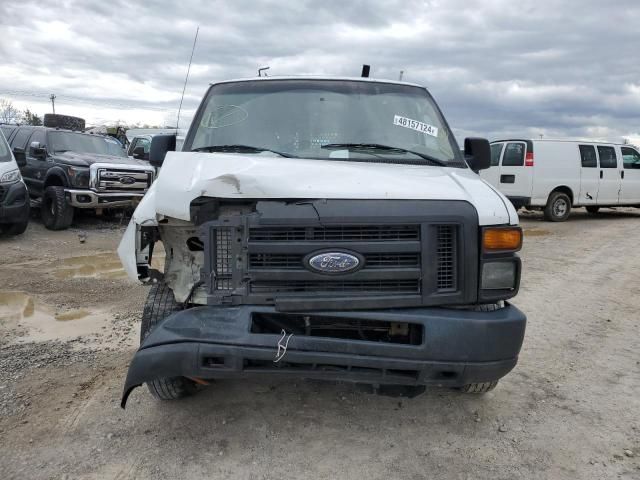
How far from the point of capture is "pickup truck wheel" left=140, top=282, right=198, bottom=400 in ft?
10.5

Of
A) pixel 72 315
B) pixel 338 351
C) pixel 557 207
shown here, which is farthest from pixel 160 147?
pixel 557 207

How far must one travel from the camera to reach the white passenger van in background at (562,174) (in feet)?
43.1

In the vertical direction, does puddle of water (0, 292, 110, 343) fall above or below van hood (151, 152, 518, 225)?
below

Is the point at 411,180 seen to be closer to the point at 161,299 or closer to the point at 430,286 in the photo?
the point at 430,286

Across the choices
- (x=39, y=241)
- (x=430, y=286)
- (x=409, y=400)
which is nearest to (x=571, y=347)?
(x=409, y=400)

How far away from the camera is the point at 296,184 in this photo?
288 centimetres

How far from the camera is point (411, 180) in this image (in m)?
3.12

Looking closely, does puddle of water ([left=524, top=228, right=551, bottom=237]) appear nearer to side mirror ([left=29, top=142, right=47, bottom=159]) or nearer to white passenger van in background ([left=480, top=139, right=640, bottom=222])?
white passenger van in background ([left=480, top=139, right=640, bottom=222])

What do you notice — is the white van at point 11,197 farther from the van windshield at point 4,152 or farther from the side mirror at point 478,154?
the side mirror at point 478,154

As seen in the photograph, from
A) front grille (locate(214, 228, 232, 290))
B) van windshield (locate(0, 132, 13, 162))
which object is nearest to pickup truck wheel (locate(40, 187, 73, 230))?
van windshield (locate(0, 132, 13, 162))

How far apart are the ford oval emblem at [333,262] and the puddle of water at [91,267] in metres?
4.98

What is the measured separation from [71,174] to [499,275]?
31.6 ft

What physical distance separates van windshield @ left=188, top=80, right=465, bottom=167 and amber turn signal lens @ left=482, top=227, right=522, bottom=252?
1.00m

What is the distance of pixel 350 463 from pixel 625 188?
537 inches
